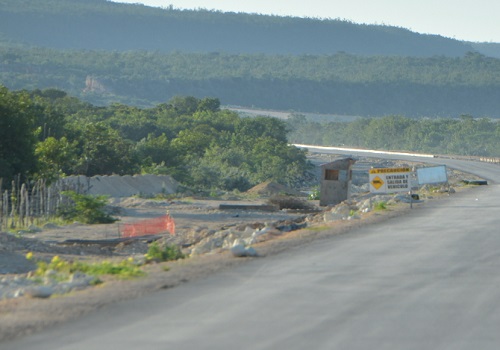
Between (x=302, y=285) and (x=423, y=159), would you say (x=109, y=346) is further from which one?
(x=423, y=159)

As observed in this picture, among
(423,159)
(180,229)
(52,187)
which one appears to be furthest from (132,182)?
(423,159)

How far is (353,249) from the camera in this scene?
19.5 m

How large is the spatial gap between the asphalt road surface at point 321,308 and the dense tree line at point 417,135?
121m

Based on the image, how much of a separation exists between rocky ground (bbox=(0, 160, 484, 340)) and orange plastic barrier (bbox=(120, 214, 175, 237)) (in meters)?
0.32

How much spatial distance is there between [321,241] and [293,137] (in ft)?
490

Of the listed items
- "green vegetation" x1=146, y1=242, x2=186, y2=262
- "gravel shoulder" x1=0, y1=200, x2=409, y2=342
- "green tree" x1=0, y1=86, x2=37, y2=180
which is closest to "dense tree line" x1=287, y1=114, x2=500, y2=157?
"green tree" x1=0, y1=86, x2=37, y2=180

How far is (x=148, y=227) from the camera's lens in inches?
1318

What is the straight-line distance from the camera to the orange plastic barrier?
31.7 m

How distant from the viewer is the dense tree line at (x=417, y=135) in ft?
467

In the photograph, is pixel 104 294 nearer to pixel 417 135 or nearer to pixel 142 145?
pixel 142 145

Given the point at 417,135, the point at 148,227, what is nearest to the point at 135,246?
the point at 148,227

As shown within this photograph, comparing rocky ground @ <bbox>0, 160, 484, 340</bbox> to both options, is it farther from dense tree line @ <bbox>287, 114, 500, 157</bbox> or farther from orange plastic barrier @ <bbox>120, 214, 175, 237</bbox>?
dense tree line @ <bbox>287, 114, 500, 157</bbox>

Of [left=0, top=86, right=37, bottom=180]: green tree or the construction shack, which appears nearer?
[left=0, top=86, right=37, bottom=180]: green tree

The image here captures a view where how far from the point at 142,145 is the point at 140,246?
40133 millimetres
